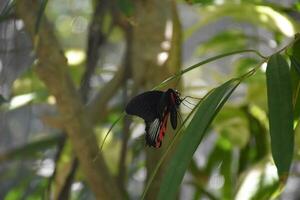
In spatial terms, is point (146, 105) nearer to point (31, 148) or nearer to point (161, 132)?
point (161, 132)

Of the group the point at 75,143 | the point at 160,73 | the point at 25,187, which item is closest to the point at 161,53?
the point at 160,73

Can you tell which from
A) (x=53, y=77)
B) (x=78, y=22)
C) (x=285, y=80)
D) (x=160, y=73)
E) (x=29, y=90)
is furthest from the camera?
(x=78, y=22)

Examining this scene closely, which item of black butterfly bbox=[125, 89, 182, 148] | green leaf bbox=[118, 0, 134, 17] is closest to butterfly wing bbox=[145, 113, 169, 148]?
black butterfly bbox=[125, 89, 182, 148]

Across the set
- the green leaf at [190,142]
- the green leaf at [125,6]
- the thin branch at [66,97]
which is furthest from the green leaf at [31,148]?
the green leaf at [190,142]

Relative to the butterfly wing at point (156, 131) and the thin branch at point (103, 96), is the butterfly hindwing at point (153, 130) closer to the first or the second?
the butterfly wing at point (156, 131)

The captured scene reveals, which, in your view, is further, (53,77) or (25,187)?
(25,187)

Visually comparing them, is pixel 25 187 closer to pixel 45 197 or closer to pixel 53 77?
pixel 45 197

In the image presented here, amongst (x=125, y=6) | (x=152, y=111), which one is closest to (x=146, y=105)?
(x=152, y=111)

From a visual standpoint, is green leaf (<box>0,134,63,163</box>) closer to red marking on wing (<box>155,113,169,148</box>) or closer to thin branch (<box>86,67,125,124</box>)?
thin branch (<box>86,67,125,124</box>)
